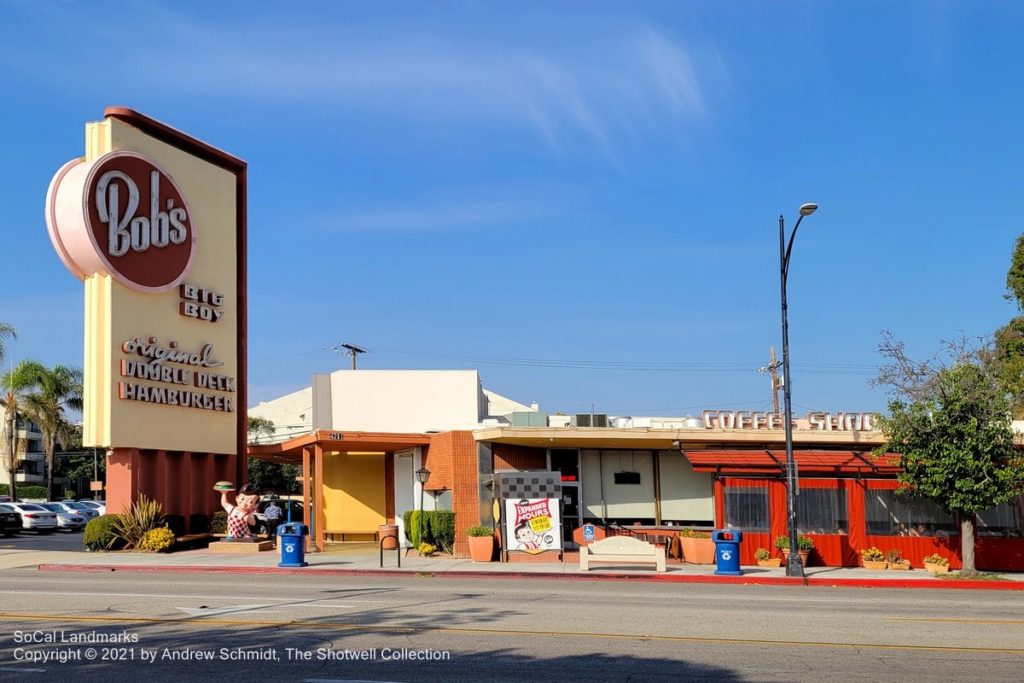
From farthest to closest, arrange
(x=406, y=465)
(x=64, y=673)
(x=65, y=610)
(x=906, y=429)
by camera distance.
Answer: (x=406, y=465)
(x=906, y=429)
(x=65, y=610)
(x=64, y=673)

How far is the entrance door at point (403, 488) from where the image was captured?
3534 centimetres

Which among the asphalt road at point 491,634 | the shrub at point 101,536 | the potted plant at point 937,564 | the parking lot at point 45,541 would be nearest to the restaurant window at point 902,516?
the potted plant at point 937,564

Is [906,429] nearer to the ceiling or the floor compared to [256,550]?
nearer to the ceiling

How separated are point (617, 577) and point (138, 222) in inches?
807

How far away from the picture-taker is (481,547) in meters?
29.3

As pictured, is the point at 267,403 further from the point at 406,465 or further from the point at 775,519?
the point at 775,519

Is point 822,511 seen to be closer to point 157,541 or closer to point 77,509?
point 157,541

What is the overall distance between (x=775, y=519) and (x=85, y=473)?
8384 cm

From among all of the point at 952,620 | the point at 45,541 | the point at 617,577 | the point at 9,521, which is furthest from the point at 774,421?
the point at 9,521

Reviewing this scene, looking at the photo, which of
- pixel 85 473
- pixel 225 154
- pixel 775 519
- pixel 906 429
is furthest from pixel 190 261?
pixel 85 473

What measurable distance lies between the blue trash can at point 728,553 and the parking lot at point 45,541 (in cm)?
2175

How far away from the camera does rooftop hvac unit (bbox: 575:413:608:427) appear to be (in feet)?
104

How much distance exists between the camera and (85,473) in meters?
97.5

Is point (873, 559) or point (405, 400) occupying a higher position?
point (405, 400)
